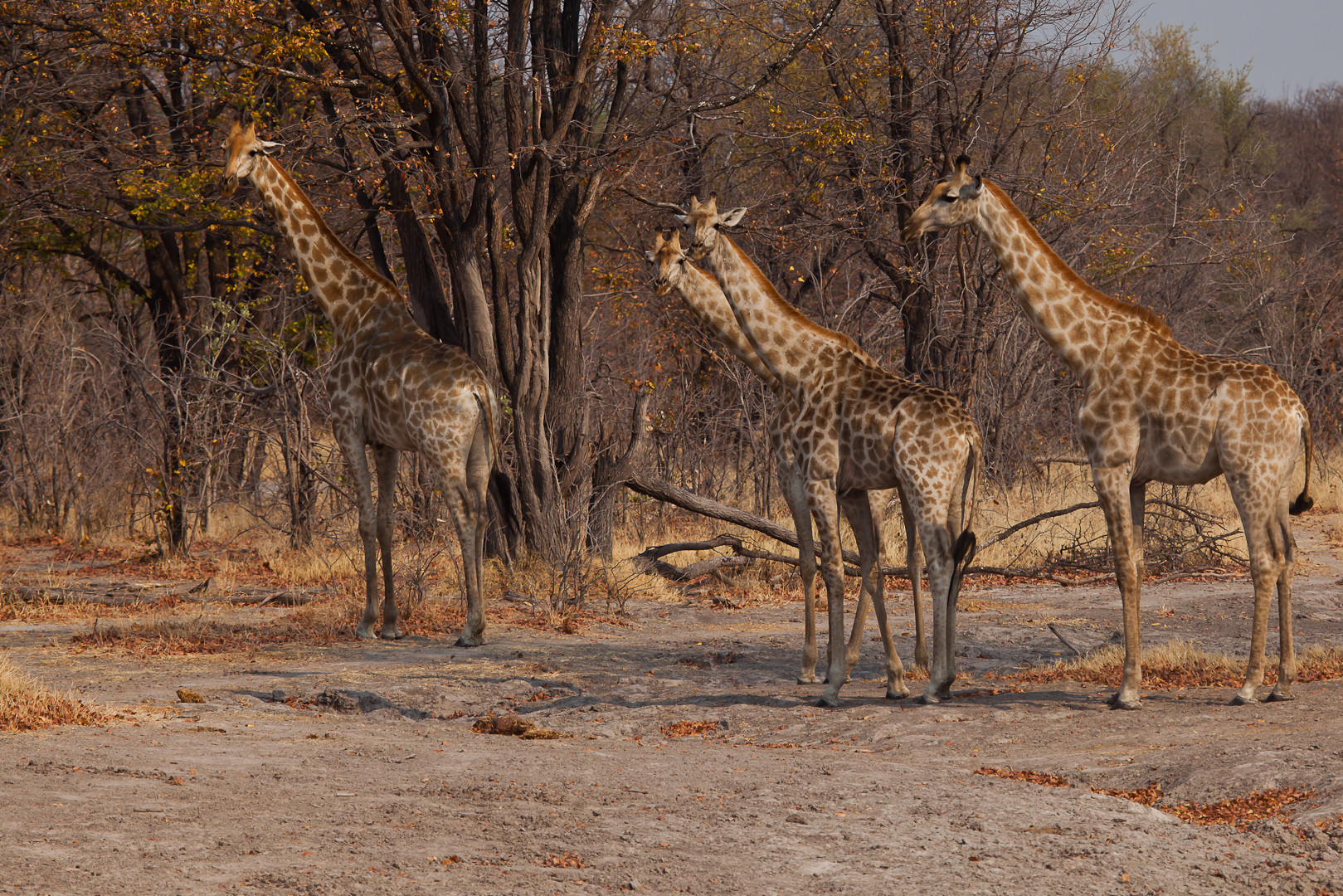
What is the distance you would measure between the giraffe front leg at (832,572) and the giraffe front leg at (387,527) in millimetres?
3801

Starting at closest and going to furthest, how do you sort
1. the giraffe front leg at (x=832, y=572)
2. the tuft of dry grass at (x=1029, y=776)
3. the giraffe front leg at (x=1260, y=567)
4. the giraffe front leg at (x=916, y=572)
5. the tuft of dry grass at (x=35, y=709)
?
the tuft of dry grass at (x=1029, y=776), the tuft of dry grass at (x=35, y=709), the giraffe front leg at (x=1260, y=567), the giraffe front leg at (x=832, y=572), the giraffe front leg at (x=916, y=572)

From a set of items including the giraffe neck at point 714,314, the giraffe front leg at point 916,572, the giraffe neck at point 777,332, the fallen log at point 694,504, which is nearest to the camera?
the giraffe front leg at point 916,572

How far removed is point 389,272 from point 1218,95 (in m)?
34.2

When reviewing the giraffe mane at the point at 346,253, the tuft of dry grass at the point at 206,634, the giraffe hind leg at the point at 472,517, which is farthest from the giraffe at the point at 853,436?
the tuft of dry grass at the point at 206,634

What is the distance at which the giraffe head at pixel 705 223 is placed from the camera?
29.8 ft

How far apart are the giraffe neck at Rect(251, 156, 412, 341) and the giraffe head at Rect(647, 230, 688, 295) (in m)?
2.87

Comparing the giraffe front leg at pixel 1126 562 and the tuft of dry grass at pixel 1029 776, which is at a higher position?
the giraffe front leg at pixel 1126 562

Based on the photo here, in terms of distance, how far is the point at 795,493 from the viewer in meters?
9.02

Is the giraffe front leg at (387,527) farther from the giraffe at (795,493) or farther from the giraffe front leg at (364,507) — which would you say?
the giraffe at (795,493)

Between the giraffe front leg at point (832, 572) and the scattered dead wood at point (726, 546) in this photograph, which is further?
the scattered dead wood at point (726, 546)

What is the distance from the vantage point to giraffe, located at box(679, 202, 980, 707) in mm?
8375

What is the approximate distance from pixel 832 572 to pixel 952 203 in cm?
254

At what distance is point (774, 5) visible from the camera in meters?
17.4

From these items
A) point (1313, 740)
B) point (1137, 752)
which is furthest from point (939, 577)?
point (1313, 740)
